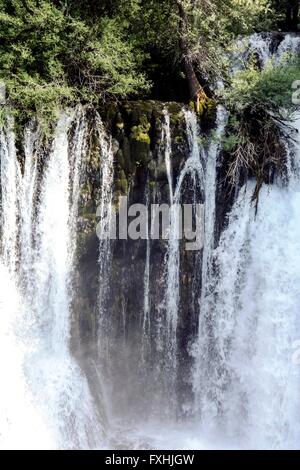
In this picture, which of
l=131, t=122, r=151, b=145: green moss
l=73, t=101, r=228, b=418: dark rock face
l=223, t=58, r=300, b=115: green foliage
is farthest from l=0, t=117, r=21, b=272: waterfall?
l=223, t=58, r=300, b=115: green foliage

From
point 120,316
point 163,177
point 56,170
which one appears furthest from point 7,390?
point 163,177

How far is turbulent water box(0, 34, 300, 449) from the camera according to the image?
7.33 m

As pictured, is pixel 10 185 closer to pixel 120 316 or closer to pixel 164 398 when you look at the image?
pixel 120 316

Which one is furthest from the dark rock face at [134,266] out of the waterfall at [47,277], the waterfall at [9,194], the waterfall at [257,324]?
the waterfall at [9,194]

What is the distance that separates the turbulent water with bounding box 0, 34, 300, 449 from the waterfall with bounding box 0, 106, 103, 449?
0.02 metres

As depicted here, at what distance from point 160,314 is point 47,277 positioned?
192 centimetres

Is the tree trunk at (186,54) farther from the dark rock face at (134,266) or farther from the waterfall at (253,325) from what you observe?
the waterfall at (253,325)

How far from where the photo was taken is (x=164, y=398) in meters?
8.34

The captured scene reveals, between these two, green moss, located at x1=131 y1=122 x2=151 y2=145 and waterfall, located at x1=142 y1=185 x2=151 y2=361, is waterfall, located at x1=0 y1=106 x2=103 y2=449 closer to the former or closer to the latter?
green moss, located at x1=131 y1=122 x2=151 y2=145

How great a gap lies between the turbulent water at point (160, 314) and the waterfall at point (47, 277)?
0.6 inches

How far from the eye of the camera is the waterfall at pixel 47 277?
7328 mm
